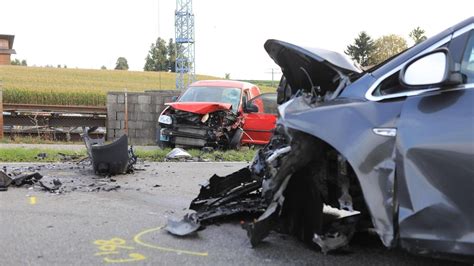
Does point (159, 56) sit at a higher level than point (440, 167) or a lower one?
higher

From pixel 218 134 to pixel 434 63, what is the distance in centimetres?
891

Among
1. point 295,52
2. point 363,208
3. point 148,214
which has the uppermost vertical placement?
point 295,52

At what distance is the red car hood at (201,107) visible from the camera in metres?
11.8

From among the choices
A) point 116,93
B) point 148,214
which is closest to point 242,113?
point 116,93

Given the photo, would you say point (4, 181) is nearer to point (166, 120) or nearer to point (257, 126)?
point (166, 120)

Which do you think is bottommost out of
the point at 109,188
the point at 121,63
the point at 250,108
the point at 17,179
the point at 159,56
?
the point at 109,188

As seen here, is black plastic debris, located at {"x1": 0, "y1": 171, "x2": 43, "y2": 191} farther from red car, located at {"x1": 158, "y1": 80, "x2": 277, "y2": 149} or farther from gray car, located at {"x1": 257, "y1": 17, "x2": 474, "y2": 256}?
red car, located at {"x1": 158, "y1": 80, "x2": 277, "y2": 149}

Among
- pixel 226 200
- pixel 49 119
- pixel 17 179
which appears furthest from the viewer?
pixel 49 119

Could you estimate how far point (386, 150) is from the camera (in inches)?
129

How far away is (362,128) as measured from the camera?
339 centimetres

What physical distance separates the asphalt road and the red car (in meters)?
5.05

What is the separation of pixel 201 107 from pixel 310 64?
777 cm

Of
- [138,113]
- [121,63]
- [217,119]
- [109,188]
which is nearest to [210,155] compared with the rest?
[217,119]

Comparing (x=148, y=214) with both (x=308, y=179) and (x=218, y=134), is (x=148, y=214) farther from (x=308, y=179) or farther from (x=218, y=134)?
(x=218, y=134)
